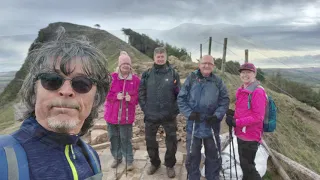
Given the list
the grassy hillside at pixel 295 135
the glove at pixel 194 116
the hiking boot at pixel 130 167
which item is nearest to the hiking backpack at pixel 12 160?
the glove at pixel 194 116

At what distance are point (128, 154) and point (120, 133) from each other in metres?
0.45

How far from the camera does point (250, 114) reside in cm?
399

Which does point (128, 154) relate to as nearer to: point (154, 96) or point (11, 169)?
point (154, 96)

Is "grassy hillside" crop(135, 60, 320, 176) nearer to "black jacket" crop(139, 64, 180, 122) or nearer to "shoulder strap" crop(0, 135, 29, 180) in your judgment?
"black jacket" crop(139, 64, 180, 122)

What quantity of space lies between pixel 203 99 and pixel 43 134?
117 inches

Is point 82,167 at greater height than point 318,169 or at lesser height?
greater

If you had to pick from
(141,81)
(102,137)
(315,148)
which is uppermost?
(141,81)

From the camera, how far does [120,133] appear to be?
4891mm

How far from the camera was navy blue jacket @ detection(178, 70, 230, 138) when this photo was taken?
413cm

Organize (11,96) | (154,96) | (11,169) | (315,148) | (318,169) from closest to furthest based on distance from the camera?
(11,169), (154,96), (318,169), (315,148), (11,96)

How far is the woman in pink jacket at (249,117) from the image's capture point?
3925 mm

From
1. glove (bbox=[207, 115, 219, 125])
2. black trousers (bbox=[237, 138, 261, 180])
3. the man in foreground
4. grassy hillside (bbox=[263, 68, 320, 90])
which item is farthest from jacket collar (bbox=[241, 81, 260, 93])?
grassy hillside (bbox=[263, 68, 320, 90])

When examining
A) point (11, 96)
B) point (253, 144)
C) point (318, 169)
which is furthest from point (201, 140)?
point (11, 96)

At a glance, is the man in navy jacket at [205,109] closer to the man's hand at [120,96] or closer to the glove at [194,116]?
the glove at [194,116]
